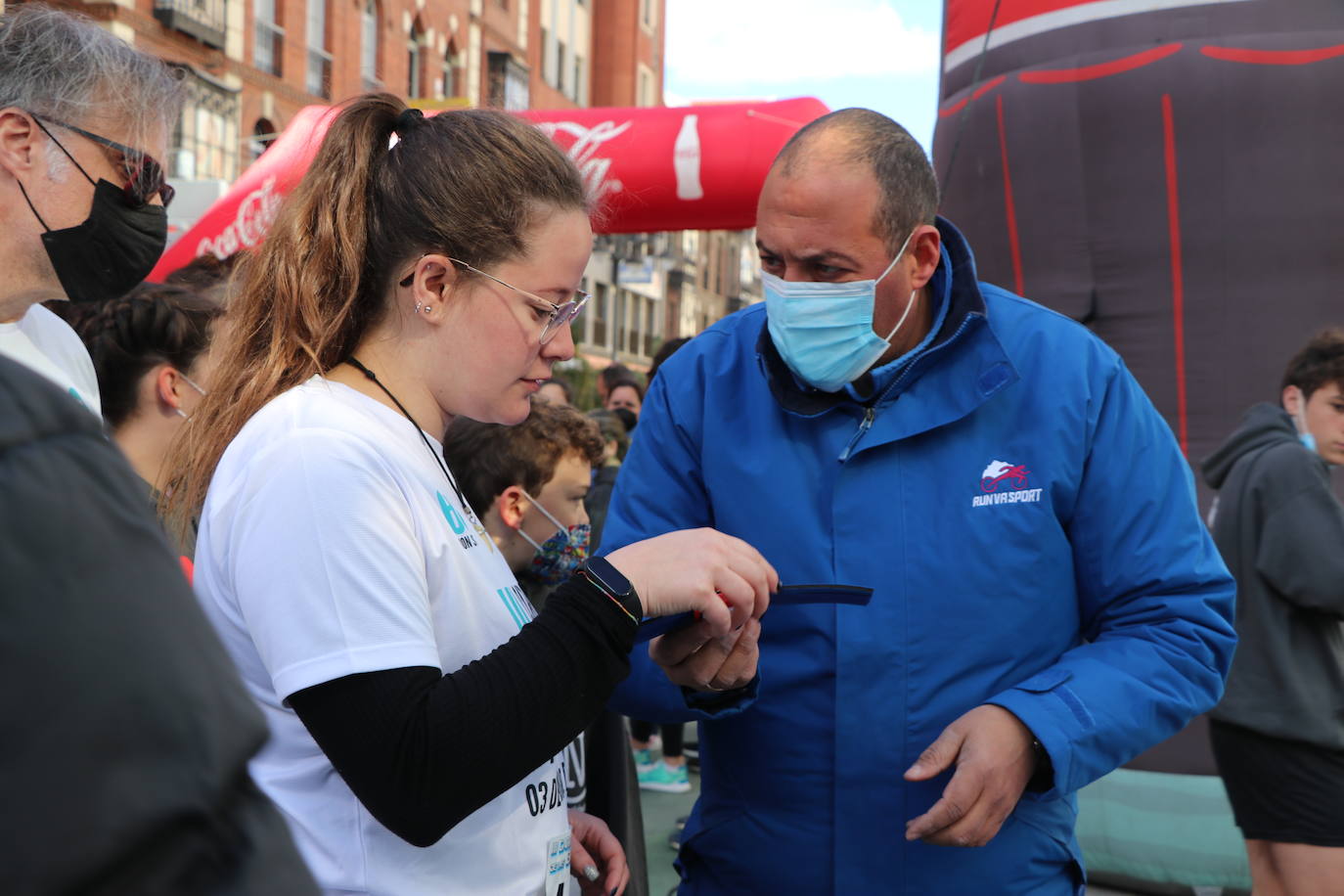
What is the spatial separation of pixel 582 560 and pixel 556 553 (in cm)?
141

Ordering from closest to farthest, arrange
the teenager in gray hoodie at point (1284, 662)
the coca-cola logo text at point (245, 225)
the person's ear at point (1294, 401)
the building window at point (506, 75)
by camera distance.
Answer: the teenager in gray hoodie at point (1284, 662) < the person's ear at point (1294, 401) < the coca-cola logo text at point (245, 225) < the building window at point (506, 75)

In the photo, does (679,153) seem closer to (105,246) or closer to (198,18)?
(105,246)

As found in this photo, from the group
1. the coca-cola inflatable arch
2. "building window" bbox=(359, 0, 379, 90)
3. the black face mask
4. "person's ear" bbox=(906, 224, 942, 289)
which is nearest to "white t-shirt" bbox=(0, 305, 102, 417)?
the black face mask

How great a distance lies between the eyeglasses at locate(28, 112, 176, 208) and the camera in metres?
2.44

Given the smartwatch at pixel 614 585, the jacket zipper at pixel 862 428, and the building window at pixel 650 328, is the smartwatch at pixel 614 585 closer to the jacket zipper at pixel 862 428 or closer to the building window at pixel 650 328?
the jacket zipper at pixel 862 428

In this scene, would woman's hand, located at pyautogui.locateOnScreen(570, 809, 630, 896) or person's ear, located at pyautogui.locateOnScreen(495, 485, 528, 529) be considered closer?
woman's hand, located at pyautogui.locateOnScreen(570, 809, 630, 896)

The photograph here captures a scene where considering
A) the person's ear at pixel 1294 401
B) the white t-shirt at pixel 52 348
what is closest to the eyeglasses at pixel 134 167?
the white t-shirt at pixel 52 348

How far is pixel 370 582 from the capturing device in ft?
4.11

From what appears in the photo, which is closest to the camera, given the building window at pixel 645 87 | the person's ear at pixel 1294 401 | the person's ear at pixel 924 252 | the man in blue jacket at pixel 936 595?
the man in blue jacket at pixel 936 595

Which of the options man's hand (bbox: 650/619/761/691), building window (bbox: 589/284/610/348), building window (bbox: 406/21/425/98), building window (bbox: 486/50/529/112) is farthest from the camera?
building window (bbox: 589/284/610/348)

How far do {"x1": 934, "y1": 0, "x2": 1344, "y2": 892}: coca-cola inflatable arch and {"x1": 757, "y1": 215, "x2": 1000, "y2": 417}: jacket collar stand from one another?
10.2 feet

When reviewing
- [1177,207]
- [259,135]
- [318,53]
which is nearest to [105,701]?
[1177,207]

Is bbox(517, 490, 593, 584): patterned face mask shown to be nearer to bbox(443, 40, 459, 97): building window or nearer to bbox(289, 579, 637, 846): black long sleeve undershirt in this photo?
bbox(289, 579, 637, 846): black long sleeve undershirt

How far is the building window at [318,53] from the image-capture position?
20.6 metres
